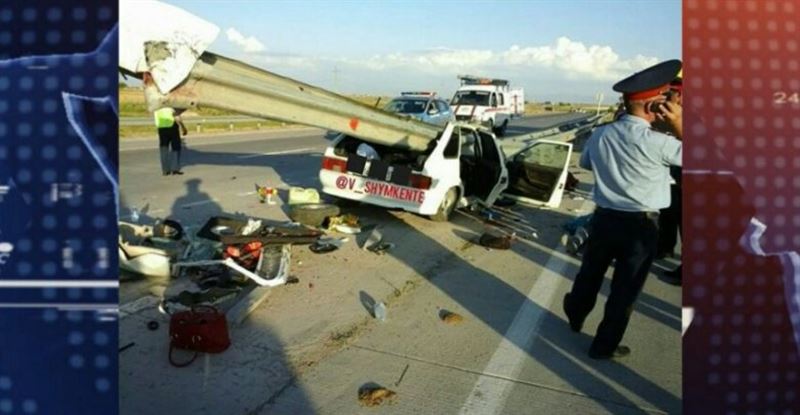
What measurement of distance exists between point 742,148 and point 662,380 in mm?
2394

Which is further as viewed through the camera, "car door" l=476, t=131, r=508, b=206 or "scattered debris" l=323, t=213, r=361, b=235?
"car door" l=476, t=131, r=508, b=206

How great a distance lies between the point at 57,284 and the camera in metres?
1.97

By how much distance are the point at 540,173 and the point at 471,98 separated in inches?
726

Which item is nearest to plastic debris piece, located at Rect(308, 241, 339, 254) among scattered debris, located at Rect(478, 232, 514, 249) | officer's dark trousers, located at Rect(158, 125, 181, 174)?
scattered debris, located at Rect(478, 232, 514, 249)

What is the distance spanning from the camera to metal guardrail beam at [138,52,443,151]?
3.47m

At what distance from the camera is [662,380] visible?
408 cm

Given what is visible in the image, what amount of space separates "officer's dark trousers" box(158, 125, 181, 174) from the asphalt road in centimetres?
756

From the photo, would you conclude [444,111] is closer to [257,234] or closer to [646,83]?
[257,234]

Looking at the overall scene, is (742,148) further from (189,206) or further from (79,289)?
(189,206)

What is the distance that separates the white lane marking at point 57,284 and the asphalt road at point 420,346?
1733mm

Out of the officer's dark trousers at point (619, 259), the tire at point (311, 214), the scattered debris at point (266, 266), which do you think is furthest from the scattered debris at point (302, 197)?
the officer's dark trousers at point (619, 259)

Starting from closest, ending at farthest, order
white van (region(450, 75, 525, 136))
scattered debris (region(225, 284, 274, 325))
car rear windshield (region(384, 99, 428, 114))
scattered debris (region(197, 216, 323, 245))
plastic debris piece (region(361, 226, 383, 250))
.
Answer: scattered debris (region(225, 284, 274, 325)), scattered debris (region(197, 216, 323, 245)), plastic debris piece (region(361, 226, 383, 250)), car rear windshield (region(384, 99, 428, 114)), white van (region(450, 75, 525, 136))

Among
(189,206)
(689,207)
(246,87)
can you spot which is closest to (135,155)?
(189,206)

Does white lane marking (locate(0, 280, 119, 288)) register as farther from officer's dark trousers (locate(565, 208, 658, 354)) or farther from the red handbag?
officer's dark trousers (locate(565, 208, 658, 354))
